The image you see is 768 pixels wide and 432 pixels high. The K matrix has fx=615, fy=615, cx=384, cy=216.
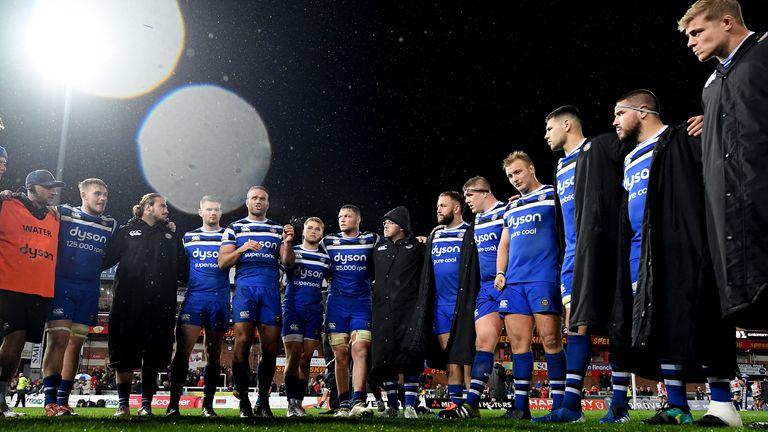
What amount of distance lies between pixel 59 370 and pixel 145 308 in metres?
1.20

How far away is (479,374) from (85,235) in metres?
5.30

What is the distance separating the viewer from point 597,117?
21688 millimetres

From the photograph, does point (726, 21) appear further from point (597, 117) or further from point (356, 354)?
point (597, 117)

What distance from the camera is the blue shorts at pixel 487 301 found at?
290 inches

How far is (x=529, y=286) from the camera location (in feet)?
22.0

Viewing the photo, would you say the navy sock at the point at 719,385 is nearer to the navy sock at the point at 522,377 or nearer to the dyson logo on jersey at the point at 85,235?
the navy sock at the point at 522,377

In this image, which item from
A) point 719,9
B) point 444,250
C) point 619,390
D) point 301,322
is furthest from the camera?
point 301,322

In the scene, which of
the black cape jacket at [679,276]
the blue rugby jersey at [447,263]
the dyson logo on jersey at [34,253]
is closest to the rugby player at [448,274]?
the blue rugby jersey at [447,263]

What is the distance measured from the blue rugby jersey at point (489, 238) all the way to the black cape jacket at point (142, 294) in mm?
3975

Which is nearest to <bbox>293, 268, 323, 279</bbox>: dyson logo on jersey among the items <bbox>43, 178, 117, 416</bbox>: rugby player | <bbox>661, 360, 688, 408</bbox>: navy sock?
<bbox>43, 178, 117, 416</bbox>: rugby player

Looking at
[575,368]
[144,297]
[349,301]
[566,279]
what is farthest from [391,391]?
[144,297]

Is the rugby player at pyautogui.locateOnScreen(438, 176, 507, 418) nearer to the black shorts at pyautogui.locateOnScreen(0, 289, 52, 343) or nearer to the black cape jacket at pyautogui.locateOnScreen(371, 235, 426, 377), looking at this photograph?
the black cape jacket at pyautogui.locateOnScreen(371, 235, 426, 377)

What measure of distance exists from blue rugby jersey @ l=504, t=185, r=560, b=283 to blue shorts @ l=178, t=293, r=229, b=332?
12.4 feet

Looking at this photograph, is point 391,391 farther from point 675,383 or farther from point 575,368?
point 675,383
